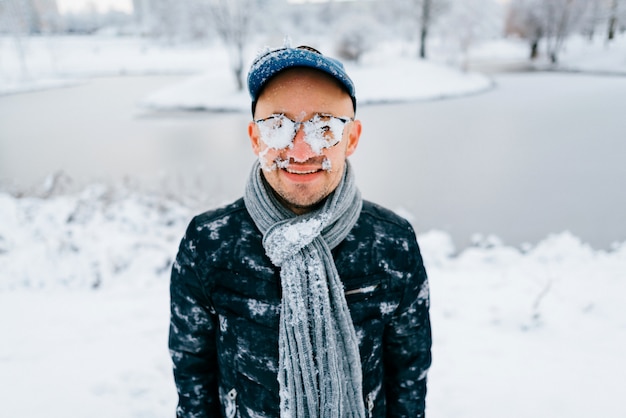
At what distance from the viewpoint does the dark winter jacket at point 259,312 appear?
1134mm

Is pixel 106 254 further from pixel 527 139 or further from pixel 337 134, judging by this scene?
pixel 527 139

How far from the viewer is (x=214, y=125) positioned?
1154cm

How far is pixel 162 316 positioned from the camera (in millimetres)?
3049

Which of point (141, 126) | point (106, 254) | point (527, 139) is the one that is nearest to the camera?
point (106, 254)

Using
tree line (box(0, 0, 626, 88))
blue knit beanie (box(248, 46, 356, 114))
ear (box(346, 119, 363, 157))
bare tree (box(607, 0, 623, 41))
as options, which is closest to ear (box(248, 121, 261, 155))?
blue knit beanie (box(248, 46, 356, 114))

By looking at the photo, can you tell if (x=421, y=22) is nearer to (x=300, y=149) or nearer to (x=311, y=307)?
(x=300, y=149)

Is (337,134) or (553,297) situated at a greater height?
(337,134)

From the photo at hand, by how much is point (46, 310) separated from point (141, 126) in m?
8.69

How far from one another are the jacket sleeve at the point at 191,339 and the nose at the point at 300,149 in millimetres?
389

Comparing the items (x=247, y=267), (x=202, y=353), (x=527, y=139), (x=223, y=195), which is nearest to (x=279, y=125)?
(x=247, y=267)

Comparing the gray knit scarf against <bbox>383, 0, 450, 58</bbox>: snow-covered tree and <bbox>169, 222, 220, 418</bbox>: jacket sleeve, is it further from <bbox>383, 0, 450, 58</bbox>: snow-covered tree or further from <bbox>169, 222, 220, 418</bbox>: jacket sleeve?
<bbox>383, 0, 450, 58</bbox>: snow-covered tree

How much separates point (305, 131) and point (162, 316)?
8.26ft

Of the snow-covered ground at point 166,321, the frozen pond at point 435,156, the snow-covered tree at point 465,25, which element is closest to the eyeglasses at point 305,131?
the snow-covered ground at point 166,321

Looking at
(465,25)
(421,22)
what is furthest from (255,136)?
(421,22)
